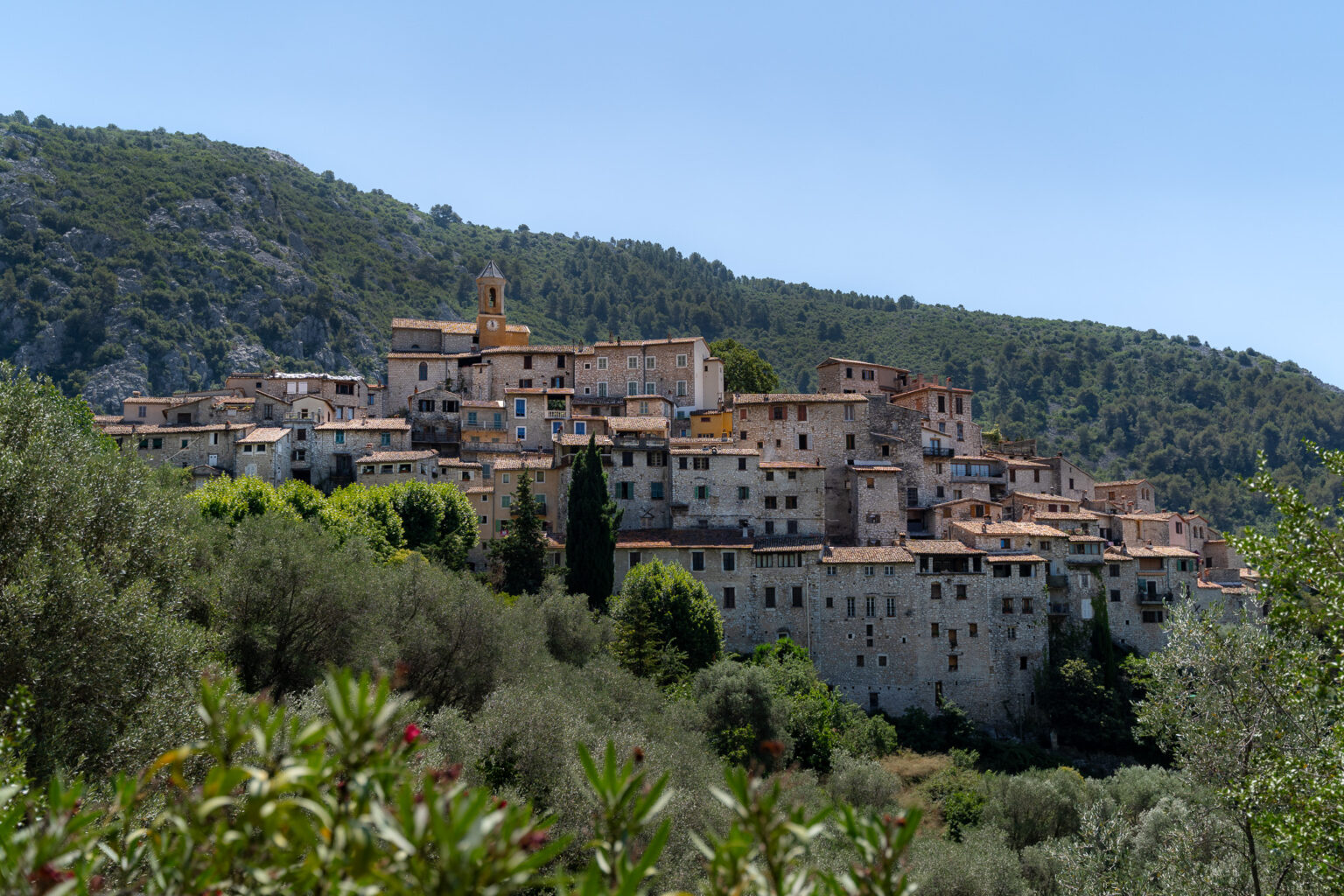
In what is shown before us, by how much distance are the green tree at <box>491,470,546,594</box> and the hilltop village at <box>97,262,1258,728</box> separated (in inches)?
156

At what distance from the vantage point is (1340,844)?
46.1ft

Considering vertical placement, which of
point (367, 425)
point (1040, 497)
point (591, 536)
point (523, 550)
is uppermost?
point (367, 425)

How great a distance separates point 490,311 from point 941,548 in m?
40.8

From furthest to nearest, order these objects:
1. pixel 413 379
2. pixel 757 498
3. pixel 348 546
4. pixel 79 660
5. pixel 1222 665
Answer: pixel 413 379 → pixel 757 498 → pixel 348 546 → pixel 1222 665 → pixel 79 660

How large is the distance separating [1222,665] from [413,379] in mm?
60263

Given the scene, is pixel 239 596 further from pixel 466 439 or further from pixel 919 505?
pixel 919 505

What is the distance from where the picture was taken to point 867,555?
184 feet

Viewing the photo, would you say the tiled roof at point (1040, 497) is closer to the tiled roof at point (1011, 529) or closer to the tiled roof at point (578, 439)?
the tiled roof at point (1011, 529)

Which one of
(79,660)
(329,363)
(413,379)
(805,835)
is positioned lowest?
(79,660)

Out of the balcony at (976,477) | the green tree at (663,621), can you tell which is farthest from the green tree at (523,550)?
the balcony at (976,477)

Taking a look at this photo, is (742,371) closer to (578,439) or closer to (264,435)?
(578,439)

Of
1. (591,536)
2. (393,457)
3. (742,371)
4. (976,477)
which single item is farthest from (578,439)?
(976,477)

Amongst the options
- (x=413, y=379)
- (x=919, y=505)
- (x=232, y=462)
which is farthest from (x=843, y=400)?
(x=232, y=462)

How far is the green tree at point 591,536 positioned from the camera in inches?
2015
